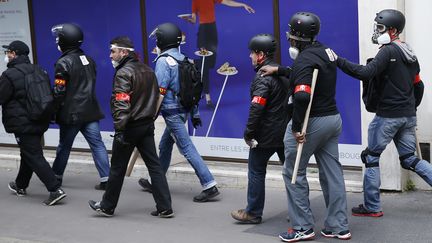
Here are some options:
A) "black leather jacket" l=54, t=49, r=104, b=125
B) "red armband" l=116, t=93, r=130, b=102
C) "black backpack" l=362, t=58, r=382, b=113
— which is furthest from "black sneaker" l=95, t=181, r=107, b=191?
"black backpack" l=362, t=58, r=382, b=113

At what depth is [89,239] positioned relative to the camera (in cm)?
675

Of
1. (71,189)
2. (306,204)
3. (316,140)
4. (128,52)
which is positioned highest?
(128,52)

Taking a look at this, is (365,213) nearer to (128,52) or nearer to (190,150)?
(190,150)

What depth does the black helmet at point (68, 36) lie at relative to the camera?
27.4 ft

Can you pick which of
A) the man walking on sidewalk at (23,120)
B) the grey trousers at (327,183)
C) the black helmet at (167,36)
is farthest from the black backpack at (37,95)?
the grey trousers at (327,183)

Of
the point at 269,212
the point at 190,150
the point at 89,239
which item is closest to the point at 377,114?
the point at 269,212

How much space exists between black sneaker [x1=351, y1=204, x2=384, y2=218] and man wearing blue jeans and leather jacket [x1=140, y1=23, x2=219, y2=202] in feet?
5.37

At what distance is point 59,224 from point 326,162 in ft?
9.22

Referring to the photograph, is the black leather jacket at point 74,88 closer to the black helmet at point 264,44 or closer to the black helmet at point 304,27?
the black helmet at point 264,44

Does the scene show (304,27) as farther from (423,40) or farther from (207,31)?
(207,31)

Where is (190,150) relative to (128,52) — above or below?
below

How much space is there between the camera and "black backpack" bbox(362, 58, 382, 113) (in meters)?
6.71

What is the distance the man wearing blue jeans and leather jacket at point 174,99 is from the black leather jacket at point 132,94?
1.39 feet

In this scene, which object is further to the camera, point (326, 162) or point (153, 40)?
point (153, 40)
